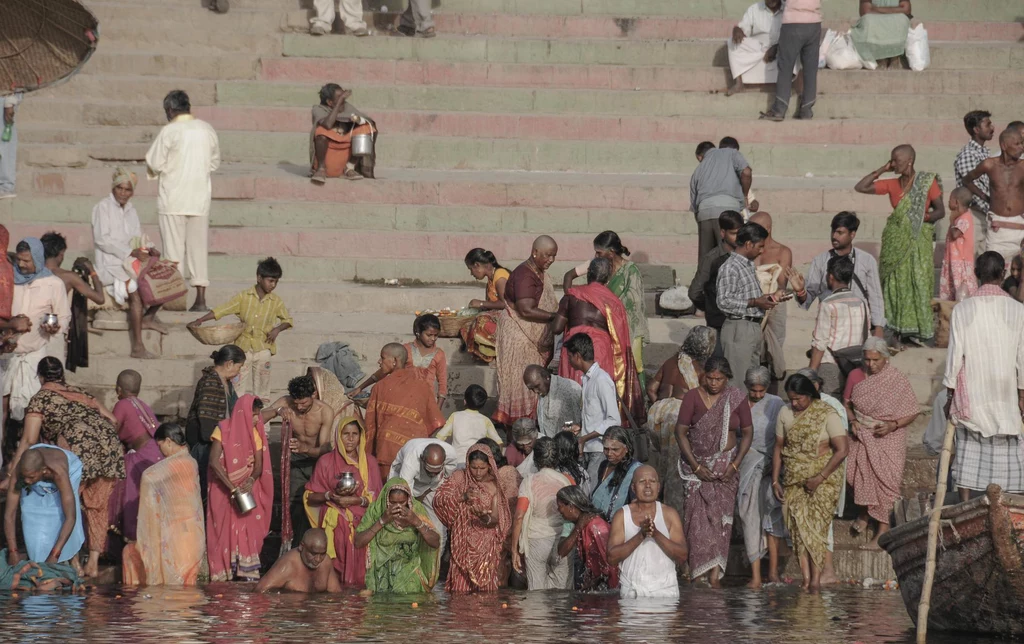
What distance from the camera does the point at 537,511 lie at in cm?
1102

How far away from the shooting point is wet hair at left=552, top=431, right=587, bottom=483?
1109 centimetres

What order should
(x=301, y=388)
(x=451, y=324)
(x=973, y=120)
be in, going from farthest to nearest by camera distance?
(x=973, y=120) < (x=451, y=324) < (x=301, y=388)

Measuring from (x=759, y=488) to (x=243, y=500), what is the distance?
327 centimetres

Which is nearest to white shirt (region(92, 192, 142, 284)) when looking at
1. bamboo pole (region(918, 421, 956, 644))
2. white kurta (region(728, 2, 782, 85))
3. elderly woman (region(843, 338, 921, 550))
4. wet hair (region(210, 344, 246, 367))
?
wet hair (region(210, 344, 246, 367))

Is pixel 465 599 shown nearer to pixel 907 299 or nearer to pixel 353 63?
pixel 907 299

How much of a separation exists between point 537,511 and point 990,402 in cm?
282

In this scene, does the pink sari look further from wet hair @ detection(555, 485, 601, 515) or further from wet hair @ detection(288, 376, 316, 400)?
wet hair @ detection(555, 485, 601, 515)

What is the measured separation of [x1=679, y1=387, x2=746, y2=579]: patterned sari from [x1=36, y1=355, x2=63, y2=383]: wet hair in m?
4.09

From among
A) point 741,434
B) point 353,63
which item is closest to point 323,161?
point 353,63

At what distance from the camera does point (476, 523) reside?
10992mm

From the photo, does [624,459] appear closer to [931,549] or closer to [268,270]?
[931,549]

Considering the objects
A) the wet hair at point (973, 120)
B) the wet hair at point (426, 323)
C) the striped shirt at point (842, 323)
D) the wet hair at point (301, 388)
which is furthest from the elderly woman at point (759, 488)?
the wet hair at point (973, 120)

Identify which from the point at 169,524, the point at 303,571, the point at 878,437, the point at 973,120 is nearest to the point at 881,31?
the point at 973,120

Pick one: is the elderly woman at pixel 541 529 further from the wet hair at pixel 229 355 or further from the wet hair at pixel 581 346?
the wet hair at pixel 229 355
